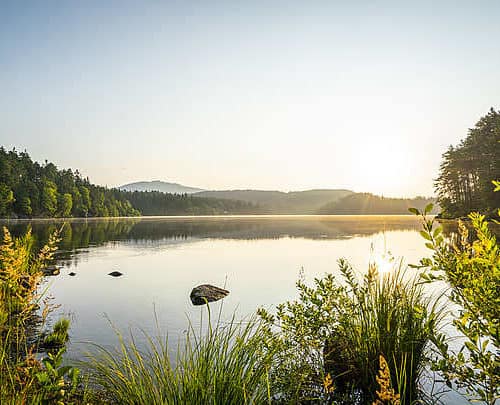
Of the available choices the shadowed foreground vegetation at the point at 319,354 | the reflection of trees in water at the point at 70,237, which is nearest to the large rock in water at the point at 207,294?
the reflection of trees in water at the point at 70,237

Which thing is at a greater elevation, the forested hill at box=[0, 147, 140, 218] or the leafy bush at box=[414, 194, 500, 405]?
Result: the forested hill at box=[0, 147, 140, 218]

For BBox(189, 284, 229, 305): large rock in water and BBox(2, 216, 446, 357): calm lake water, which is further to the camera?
BBox(189, 284, 229, 305): large rock in water

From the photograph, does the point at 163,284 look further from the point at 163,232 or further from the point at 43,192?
the point at 43,192

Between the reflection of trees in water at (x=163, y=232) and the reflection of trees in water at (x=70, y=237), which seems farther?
the reflection of trees in water at (x=163, y=232)

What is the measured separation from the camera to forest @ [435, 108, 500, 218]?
56.1 metres

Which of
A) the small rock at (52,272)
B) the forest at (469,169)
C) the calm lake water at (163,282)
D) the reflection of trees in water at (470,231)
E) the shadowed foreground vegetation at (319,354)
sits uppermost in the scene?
the forest at (469,169)

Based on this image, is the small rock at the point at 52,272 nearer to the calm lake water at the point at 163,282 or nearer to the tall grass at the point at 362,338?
the calm lake water at the point at 163,282

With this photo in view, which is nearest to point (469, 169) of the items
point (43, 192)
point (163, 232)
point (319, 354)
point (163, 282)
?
point (163, 232)

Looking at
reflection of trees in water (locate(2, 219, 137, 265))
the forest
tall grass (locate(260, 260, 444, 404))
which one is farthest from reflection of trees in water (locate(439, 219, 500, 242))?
reflection of trees in water (locate(2, 219, 137, 265))

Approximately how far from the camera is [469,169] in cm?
6631

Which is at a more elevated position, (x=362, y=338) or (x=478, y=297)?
(x=478, y=297)

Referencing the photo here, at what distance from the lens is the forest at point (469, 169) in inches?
2208

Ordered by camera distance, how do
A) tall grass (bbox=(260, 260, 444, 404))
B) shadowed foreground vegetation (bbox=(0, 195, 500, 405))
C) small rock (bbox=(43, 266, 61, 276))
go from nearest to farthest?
shadowed foreground vegetation (bbox=(0, 195, 500, 405)), tall grass (bbox=(260, 260, 444, 404)), small rock (bbox=(43, 266, 61, 276))

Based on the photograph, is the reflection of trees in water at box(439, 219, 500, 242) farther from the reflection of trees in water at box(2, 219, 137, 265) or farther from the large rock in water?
the reflection of trees in water at box(2, 219, 137, 265)
